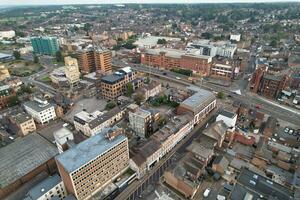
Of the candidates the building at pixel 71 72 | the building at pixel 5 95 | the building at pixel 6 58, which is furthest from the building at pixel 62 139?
the building at pixel 6 58

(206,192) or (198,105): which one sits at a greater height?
(198,105)

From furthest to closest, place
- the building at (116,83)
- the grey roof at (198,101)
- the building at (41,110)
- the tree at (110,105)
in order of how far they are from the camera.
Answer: the building at (116,83) → the tree at (110,105) → the building at (41,110) → the grey roof at (198,101)

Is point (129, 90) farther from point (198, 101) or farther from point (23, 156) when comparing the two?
point (23, 156)

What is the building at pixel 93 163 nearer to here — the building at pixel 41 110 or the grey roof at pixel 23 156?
the grey roof at pixel 23 156

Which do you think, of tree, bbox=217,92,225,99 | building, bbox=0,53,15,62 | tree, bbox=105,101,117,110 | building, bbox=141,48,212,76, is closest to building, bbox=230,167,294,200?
tree, bbox=217,92,225,99

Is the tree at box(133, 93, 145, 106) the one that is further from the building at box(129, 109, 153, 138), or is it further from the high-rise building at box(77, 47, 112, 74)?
the high-rise building at box(77, 47, 112, 74)

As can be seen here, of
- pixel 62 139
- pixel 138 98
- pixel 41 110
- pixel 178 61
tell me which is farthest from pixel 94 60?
pixel 62 139
